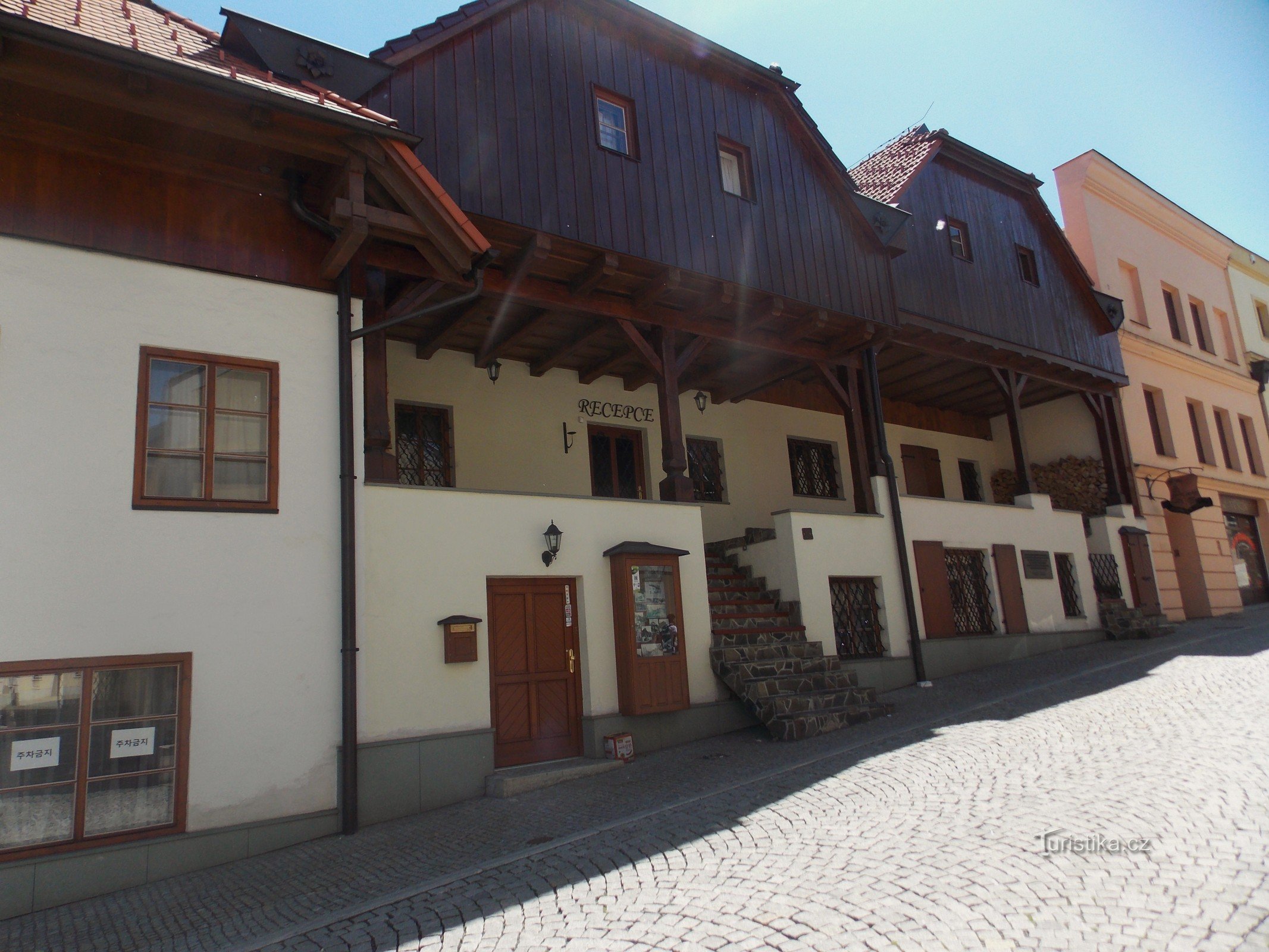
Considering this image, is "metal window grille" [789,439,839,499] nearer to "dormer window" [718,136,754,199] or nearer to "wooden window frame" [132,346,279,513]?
"dormer window" [718,136,754,199]

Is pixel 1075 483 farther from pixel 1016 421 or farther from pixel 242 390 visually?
pixel 242 390

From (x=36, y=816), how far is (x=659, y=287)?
8070 mm

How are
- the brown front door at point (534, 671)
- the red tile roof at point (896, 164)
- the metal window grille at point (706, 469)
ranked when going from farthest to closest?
1. the red tile roof at point (896, 164)
2. the metal window grille at point (706, 469)
3. the brown front door at point (534, 671)

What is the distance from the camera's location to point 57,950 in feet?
16.5

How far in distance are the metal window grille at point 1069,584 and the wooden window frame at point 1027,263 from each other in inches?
219

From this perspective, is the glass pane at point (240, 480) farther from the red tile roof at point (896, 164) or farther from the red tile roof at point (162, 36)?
the red tile roof at point (896, 164)

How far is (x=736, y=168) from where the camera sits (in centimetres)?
1216

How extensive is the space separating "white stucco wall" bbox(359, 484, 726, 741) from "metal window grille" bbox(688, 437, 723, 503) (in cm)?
423

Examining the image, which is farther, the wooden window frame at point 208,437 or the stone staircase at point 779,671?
the stone staircase at point 779,671

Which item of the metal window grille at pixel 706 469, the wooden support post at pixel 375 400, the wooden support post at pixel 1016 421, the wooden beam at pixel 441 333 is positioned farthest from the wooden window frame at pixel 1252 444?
the wooden support post at pixel 375 400

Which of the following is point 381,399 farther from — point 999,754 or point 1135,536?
point 1135,536

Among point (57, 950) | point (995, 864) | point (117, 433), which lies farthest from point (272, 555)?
point (995, 864)

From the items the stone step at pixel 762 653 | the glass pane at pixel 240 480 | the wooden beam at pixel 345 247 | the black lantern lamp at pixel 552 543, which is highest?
the wooden beam at pixel 345 247

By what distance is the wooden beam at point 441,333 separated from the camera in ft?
33.3
